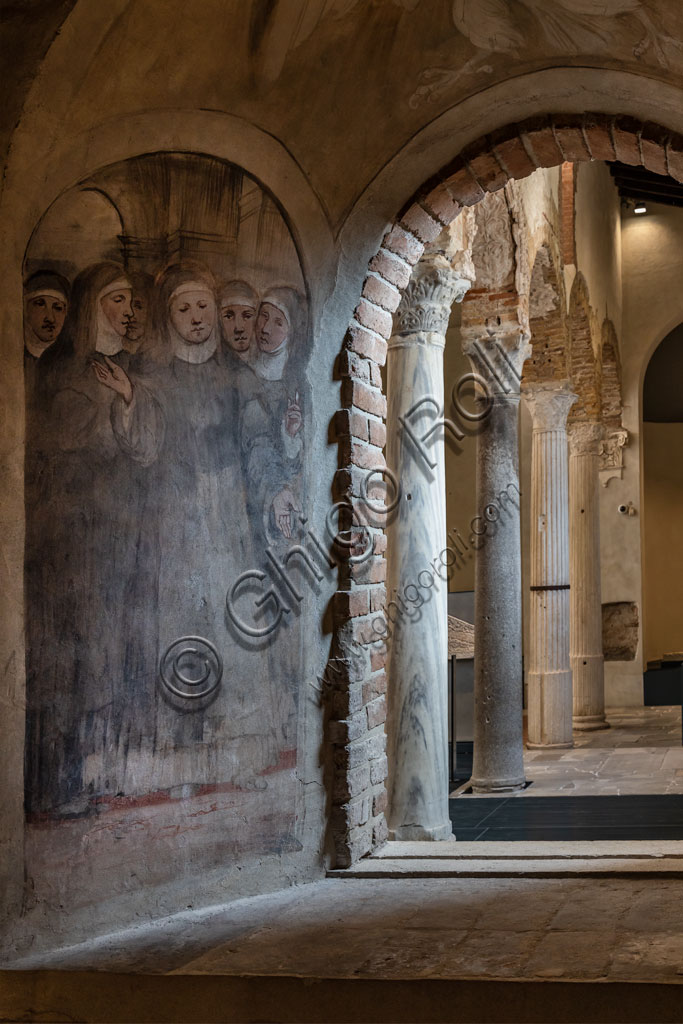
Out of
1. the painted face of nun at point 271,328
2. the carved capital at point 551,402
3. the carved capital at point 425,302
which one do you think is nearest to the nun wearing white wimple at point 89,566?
the painted face of nun at point 271,328

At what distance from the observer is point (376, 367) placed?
4492 mm

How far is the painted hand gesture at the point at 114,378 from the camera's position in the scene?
344cm

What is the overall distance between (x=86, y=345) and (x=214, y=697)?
1.26 m

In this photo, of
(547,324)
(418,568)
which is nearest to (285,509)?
(418,568)

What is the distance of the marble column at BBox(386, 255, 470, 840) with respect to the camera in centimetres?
581

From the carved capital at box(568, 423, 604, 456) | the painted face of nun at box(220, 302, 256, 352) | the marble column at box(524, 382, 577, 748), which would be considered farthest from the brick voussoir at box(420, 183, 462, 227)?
the carved capital at box(568, 423, 604, 456)

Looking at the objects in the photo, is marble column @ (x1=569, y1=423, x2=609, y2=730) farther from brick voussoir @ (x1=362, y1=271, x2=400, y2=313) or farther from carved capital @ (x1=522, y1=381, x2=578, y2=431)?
brick voussoir @ (x1=362, y1=271, x2=400, y2=313)

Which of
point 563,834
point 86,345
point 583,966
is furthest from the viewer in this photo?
point 563,834

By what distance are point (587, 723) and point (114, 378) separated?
1023 centimetres

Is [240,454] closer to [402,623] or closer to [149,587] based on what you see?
[149,587]

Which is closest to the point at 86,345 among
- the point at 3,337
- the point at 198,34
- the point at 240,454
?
the point at 3,337

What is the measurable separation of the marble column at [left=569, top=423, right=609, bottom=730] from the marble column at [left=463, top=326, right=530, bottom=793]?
4.41 m

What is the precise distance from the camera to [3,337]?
3146mm

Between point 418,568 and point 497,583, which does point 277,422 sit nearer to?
point 418,568
